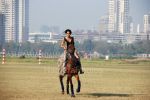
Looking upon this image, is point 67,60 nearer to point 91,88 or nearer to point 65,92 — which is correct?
point 65,92

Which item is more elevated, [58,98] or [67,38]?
[67,38]

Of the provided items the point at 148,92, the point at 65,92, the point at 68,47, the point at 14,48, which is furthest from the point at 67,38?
the point at 14,48

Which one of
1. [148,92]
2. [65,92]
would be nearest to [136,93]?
[148,92]

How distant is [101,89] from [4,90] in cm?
281

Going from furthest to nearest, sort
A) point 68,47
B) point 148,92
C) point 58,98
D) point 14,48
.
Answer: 1. point 14,48
2. point 148,92
3. point 68,47
4. point 58,98

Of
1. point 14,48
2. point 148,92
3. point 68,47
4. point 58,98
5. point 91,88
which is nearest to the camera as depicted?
point 58,98

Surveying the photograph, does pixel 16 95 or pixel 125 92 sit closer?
pixel 16 95

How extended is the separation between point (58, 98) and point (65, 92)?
1.98 meters

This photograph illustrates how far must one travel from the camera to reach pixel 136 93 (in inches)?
704

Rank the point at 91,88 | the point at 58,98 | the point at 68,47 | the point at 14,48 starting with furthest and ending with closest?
the point at 14,48 < the point at 91,88 < the point at 68,47 < the point at 58,98

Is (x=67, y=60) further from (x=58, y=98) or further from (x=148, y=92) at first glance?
(x=148, y=92)

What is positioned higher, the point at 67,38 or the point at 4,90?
the point at 67,38

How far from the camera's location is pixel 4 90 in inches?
704

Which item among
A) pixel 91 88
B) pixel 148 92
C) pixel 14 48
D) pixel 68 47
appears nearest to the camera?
pixel 68 47
